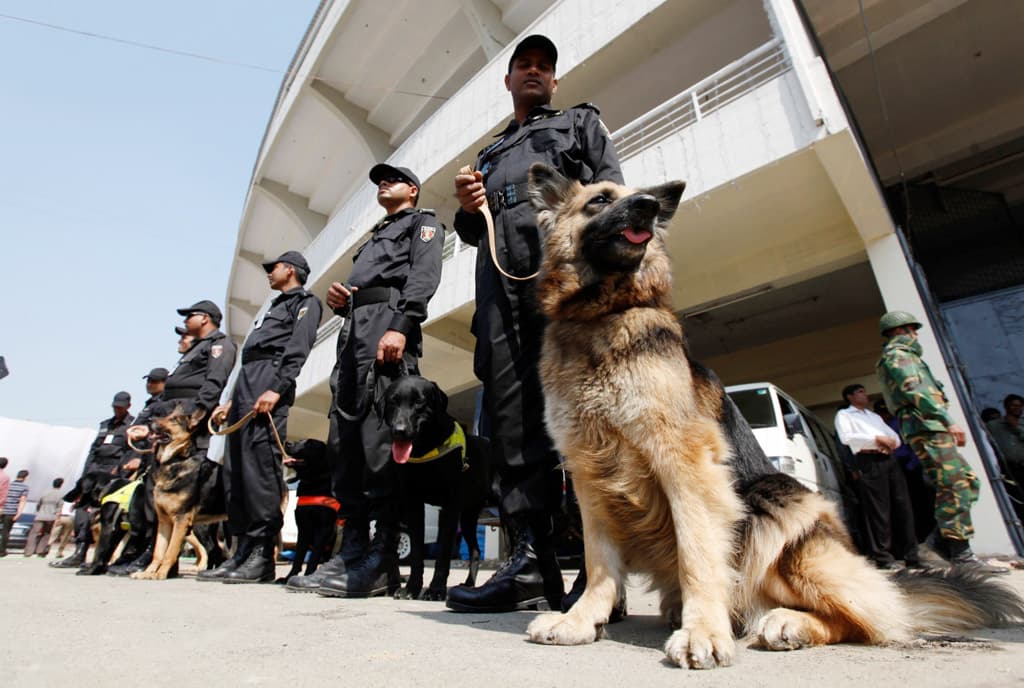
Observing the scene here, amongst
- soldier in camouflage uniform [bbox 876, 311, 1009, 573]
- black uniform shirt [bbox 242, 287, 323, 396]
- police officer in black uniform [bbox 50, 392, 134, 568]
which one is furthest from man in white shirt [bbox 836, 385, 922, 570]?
police officer in black uniform [bbox 50, 392, 134, 568]

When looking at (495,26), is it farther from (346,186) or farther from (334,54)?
(346,186)

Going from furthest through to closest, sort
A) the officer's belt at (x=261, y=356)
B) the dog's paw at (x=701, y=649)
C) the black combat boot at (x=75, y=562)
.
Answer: the black combat boot at (x=75, y=562) < the officer's belt at (x=261, y=356) < the dog's paw at (x=701, y=649)

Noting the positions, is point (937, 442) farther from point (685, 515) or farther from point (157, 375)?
point (157, 375)

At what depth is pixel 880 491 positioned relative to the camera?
5.30 metres

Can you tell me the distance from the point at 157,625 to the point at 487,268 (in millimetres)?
1892

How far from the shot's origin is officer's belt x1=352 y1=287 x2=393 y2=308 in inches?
137

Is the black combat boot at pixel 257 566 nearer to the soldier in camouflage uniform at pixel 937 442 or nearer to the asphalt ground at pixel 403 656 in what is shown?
the asphalt ground at pixel 403 656

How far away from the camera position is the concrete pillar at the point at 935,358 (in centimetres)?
493

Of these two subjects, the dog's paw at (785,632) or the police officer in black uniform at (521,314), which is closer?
Answer: the dog's paw at (785,632)

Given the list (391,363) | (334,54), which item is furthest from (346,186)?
(391,363)

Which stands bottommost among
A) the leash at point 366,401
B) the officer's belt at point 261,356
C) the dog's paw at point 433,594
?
the dog's paw at point 433,594

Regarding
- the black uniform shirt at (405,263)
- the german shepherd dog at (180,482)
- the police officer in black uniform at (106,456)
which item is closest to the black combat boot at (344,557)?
the black uniform shirt at (405,263)

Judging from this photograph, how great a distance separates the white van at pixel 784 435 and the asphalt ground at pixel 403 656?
11.5ft

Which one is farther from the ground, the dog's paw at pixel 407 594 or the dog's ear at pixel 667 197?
the dog's ear at pixel 667 197
